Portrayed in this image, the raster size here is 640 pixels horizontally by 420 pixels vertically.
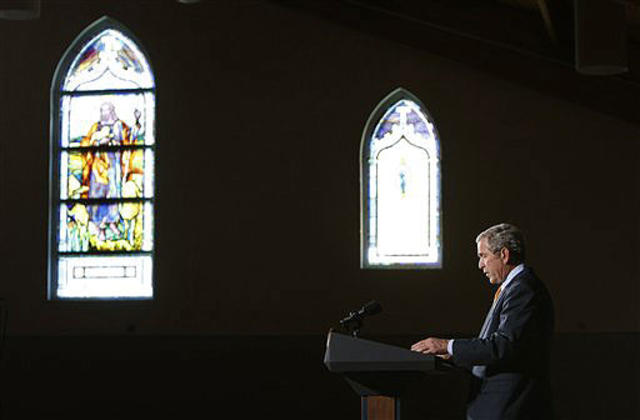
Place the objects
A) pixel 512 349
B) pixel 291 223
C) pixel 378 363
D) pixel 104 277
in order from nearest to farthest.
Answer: pixel 378 363, pixel 512 349, pixel 291 223, pixel 104 277

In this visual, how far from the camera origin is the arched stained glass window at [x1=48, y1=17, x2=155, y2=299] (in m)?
8.98

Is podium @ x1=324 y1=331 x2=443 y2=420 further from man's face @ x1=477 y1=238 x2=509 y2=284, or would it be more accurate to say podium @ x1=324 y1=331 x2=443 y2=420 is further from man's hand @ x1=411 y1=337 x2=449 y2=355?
man's face @ x1=477 y1=238 x2=509 y2=284

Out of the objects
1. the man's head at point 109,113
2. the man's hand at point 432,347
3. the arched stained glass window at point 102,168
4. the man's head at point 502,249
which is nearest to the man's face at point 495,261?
the man's head at point 502,249

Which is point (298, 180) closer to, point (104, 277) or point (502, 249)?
point (104, 277)

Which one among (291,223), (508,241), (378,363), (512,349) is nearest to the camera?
(378,363)

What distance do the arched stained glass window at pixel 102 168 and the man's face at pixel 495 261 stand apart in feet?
18.3

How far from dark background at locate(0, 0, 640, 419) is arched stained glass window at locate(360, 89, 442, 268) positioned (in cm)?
14

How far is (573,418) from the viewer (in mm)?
8266

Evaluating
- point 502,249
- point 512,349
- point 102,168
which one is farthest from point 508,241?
point 102,168

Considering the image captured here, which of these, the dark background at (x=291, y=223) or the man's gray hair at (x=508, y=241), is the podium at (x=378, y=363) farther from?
the dark background at (x=291, y=223)

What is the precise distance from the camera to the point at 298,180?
28.7 feet

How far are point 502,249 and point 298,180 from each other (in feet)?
17.1

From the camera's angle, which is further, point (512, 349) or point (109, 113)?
point (109, 113)

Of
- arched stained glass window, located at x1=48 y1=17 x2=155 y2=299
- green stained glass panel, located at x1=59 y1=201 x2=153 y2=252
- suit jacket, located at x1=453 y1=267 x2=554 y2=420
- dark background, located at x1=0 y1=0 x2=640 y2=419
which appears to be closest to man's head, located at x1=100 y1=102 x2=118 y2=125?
arched stained glass window, located at x1=48 y1=17 x2=155 y2=299
